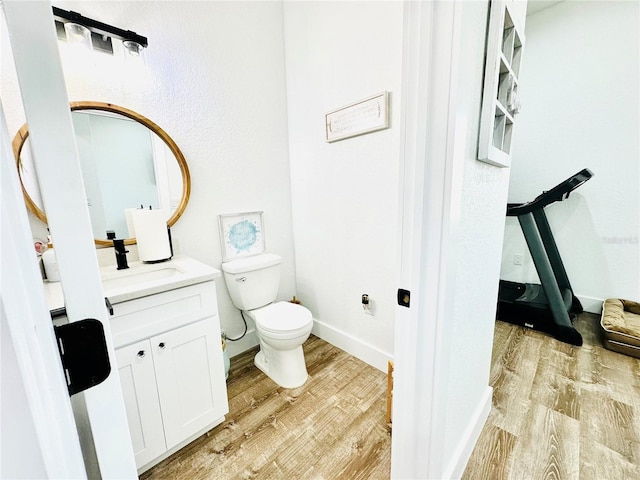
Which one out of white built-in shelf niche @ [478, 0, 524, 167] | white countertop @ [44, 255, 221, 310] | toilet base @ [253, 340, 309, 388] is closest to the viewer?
white built-in shelf niche @ [478, 0, 524, 167]

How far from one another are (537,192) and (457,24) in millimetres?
2641

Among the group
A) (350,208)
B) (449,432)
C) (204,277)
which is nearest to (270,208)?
(350,208)

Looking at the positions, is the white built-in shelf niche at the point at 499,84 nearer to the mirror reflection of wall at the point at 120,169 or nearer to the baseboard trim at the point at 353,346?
the baseboard trim at the point at 353,346

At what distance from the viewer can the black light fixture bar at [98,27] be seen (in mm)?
1155

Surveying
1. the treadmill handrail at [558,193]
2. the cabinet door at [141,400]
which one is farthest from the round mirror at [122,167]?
the treadmill handrail at [558,193]

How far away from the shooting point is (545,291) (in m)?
2.10

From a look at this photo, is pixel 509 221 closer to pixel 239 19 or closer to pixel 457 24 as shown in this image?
pixel 457 24

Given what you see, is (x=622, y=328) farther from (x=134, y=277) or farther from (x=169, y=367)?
(x=134, y=277)

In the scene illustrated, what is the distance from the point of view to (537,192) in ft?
8.45

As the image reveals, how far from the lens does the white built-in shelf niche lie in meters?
0.77

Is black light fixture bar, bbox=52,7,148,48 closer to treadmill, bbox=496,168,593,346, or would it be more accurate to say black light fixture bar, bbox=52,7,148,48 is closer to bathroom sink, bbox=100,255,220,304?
bathroom sink, bbox=100,255,220,304

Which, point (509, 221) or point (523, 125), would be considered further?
point (509, 221)

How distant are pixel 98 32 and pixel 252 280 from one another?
149 cm

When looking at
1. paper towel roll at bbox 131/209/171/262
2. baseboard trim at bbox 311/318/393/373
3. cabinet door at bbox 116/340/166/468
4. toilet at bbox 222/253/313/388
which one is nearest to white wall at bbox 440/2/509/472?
baseboard trim at bbox 311/318/393/373
